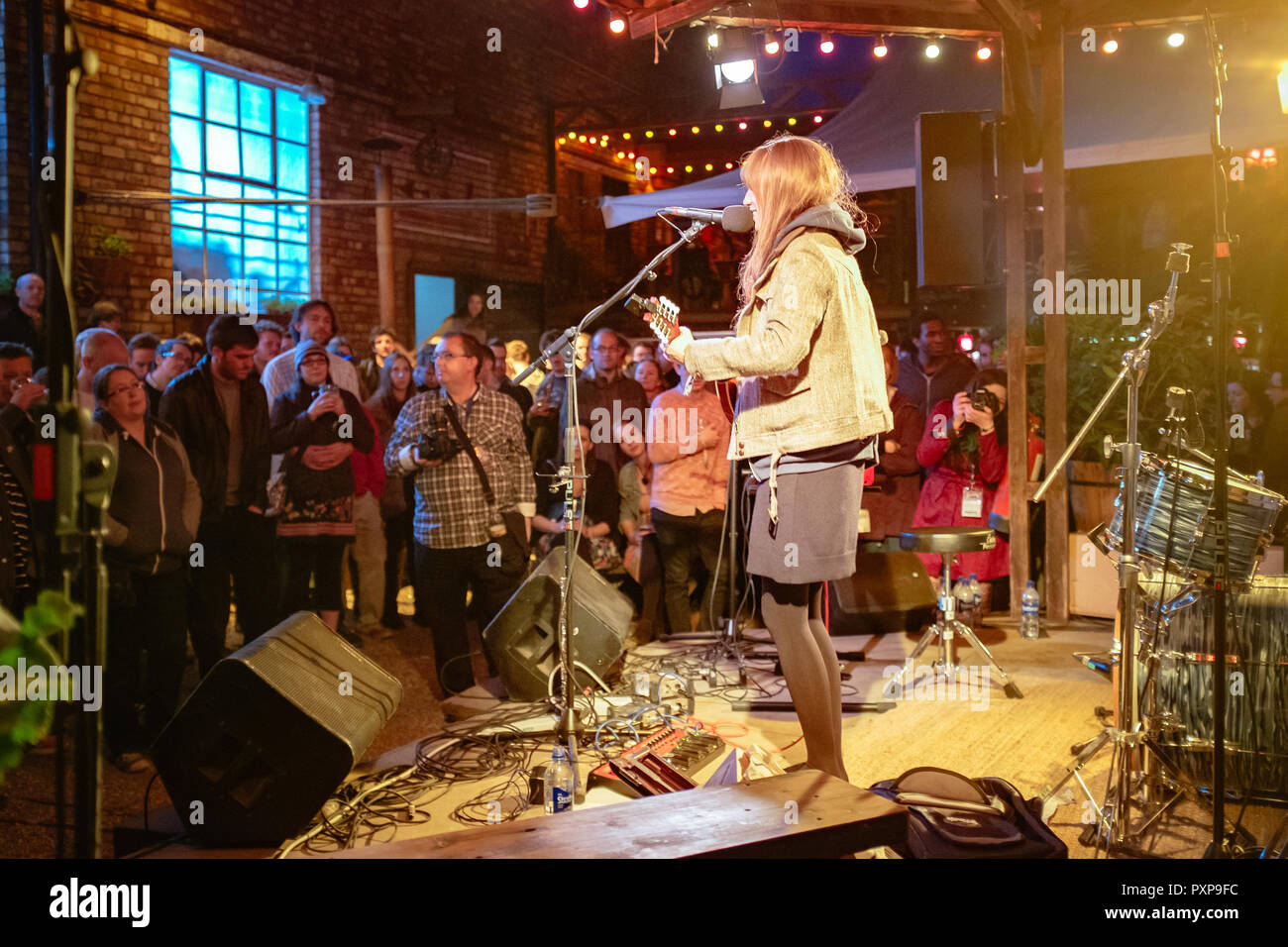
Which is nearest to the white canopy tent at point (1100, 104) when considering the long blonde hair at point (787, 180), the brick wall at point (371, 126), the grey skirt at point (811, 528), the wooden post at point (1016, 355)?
the wooden post at point (1016, 355)

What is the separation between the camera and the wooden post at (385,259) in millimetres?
10594

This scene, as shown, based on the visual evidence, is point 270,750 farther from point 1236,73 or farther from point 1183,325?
point 1236,73

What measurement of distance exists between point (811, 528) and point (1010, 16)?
171 inches

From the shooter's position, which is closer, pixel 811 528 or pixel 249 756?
pixel 811 528

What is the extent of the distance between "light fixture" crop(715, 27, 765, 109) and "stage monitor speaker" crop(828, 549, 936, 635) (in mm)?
2982

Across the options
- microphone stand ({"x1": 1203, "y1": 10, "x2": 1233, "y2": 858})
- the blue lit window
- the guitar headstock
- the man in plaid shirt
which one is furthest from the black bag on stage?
the blue lit window

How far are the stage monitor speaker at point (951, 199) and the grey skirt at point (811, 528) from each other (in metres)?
3.38

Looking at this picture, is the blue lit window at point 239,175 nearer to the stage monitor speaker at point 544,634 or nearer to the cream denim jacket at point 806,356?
the stage monitor speaker at point 544,634

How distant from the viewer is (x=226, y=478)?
16.4ft

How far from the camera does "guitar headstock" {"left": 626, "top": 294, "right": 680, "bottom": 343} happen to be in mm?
3129

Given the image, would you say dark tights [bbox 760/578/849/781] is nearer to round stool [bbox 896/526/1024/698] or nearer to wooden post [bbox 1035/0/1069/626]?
round stool [bbox 896/526/1024/698]

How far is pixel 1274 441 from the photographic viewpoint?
661cm

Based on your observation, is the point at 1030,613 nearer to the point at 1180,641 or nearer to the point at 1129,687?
the point at 1180,641

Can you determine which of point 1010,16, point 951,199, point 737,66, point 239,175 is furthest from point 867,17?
point 239,175
